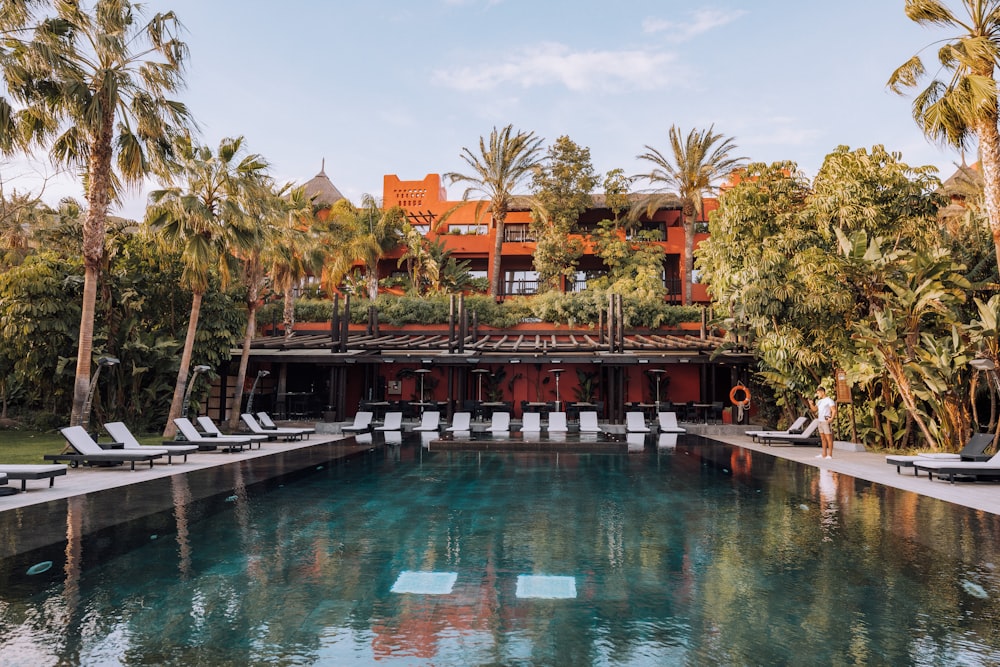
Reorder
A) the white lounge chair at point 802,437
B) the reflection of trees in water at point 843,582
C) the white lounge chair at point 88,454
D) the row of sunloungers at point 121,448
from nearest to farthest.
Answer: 1. the reflection of trees in water at point 843,582
2. the row of sunloungers at point 121,448
3. the white lounge chair at point 88,454
4. the white lounge chair at point 802,437

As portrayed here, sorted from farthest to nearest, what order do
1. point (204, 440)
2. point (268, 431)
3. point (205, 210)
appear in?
point (268, 431) < point (205, 210) < point (204, 440)

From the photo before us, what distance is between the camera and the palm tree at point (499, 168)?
115 feet

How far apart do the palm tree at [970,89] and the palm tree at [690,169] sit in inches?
816

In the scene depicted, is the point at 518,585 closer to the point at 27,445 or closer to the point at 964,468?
the point at 964,468

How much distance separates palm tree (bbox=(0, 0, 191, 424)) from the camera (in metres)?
12.2

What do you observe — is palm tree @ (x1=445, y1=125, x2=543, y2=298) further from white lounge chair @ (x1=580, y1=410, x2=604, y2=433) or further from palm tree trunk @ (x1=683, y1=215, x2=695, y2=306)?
white lounge chair @ (x1=580, y1=410, x2=604, y2=433)

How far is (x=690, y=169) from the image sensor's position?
113ft

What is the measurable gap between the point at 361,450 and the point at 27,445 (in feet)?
29.7

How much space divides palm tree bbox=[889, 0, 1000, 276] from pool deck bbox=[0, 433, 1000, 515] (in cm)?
476

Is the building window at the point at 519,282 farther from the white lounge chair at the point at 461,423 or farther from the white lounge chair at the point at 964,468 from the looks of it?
the white lounge chair at the point at 964,468

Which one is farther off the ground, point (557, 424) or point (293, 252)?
point (293, 252)

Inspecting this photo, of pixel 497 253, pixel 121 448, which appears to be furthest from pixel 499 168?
pixel 121 448

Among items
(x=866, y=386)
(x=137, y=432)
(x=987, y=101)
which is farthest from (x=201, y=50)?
(x=866, y=386)

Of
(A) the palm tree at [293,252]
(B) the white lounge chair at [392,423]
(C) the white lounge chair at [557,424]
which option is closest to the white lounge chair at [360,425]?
(B) the white lounge chair at [392,423]
